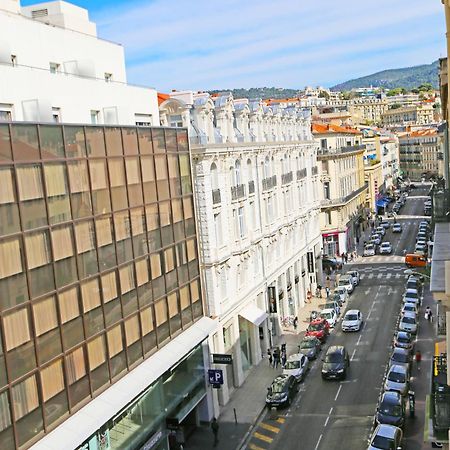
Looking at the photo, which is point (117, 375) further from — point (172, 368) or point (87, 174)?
point (87, 174)

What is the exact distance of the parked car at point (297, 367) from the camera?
40.1 m

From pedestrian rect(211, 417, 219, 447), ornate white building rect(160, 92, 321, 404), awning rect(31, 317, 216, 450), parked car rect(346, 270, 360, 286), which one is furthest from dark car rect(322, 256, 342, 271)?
pedestrian rect(211, 417, 219, 447)

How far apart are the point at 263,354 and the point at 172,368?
17.3 meters

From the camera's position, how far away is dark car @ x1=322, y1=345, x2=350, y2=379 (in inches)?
1570

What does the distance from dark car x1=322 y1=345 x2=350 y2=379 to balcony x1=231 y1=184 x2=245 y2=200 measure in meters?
11.6

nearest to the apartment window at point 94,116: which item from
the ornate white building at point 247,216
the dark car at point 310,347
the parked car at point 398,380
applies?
the ornate white building at point 247,216

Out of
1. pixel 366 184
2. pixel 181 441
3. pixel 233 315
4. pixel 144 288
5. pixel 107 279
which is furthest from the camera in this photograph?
pixel 366 184

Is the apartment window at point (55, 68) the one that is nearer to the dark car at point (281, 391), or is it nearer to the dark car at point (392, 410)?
the dark car at point (281, 391)

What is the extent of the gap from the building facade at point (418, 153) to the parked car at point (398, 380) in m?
142

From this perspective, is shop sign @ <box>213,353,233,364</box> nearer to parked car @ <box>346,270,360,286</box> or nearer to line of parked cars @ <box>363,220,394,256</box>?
parked car @ <box>346,270,360,286</box>

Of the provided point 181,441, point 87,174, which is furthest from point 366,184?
point 87,174

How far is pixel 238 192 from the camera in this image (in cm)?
4331

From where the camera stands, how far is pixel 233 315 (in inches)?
1610

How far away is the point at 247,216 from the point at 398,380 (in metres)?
15.1
